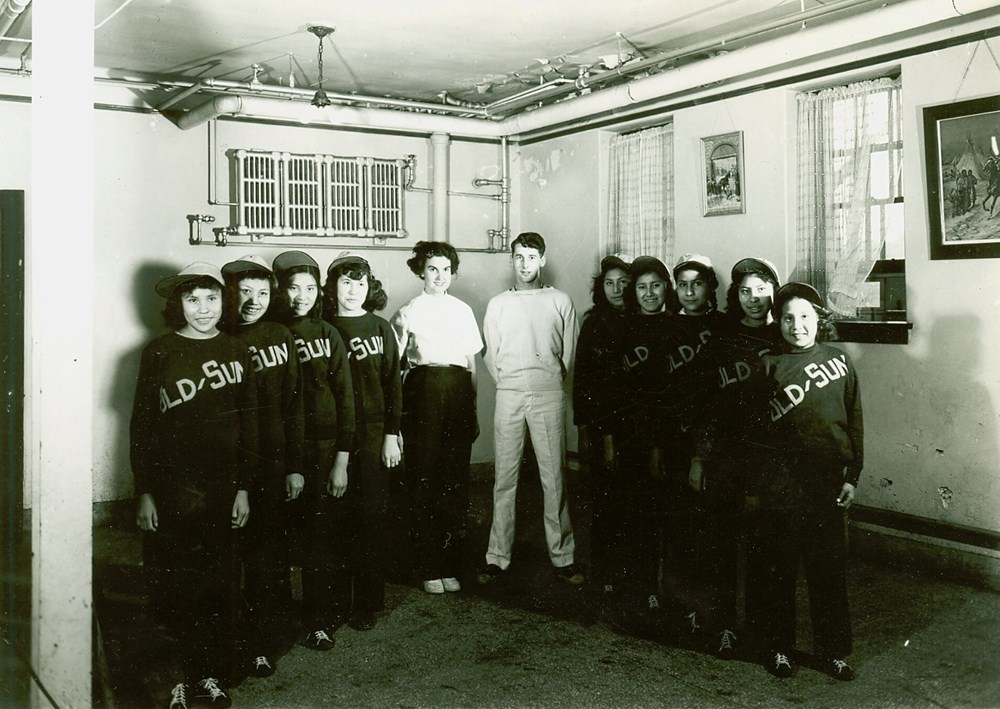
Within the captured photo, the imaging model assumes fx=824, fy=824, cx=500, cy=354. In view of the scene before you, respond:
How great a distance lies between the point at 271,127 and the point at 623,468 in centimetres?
349

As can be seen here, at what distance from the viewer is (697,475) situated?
3131 millimetres

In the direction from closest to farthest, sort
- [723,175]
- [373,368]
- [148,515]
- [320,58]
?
[148,515] < [373,368] < [320,58] < [723,175]

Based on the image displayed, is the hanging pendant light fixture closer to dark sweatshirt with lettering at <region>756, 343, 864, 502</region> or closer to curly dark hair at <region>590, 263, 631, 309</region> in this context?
curly dark hair at <region>590, 263, 631, 309</region>

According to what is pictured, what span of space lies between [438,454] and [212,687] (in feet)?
4.76

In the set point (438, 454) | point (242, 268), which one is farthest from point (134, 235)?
point (438, 454)

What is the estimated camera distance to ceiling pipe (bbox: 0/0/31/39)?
3.32 metres

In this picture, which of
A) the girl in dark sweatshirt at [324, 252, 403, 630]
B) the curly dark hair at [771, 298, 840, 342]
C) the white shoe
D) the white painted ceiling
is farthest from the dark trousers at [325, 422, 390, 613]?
the white painted ceiling

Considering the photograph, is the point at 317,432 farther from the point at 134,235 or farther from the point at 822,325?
the point at 134,235

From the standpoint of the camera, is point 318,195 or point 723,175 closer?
point 723,175

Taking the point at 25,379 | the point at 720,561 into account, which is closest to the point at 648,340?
the point at 720,561

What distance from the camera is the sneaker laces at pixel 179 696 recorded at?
8.57ft

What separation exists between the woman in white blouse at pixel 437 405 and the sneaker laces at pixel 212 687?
1.17m

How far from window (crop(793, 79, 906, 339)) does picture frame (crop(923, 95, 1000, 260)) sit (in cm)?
30

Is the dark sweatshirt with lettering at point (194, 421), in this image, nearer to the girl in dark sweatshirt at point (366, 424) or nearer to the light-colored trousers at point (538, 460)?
the girl in dark sweatshirt at point (366, 424)
